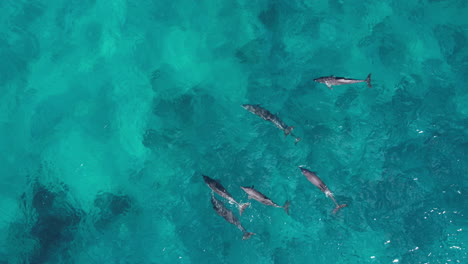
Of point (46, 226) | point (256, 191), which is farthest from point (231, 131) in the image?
point (46, 226)

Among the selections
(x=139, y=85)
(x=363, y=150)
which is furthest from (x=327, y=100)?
(x=139, y=85)

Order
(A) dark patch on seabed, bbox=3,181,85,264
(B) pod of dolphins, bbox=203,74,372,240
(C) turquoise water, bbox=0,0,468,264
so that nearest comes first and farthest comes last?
(B) pod of dolphins, bbox=203,74,372,240, (C) turquoise water, bbox=0,0,468,264, (A) dark patch on seabed, bbox=3,181,85,264

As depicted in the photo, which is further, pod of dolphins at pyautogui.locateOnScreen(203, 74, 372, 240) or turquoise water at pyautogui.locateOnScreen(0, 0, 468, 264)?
turquoise water at pyautogui.locateOnScreen(0, 0, 468, 264)

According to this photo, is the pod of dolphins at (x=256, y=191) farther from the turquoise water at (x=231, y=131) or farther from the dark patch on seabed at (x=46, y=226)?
the dark patch on seabed at (x=46, y=226)

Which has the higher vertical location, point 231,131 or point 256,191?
point 256,191

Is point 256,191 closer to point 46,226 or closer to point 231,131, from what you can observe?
point 231,131

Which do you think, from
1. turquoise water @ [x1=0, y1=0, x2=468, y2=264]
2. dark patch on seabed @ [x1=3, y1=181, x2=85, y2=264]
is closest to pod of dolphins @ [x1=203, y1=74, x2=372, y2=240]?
turquoise water @ [x1=0, y1=0, x2=468, y2=264]

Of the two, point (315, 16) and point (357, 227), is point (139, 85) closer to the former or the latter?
point (315, 16)

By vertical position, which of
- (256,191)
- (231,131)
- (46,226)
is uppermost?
(256,191)

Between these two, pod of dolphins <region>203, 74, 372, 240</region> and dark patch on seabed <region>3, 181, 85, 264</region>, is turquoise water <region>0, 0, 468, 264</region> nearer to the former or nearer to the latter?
dark patch on seabed <region>3, 181, 85, 264</region>

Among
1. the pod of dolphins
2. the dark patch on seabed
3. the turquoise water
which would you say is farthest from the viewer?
the dark patch on seabed
